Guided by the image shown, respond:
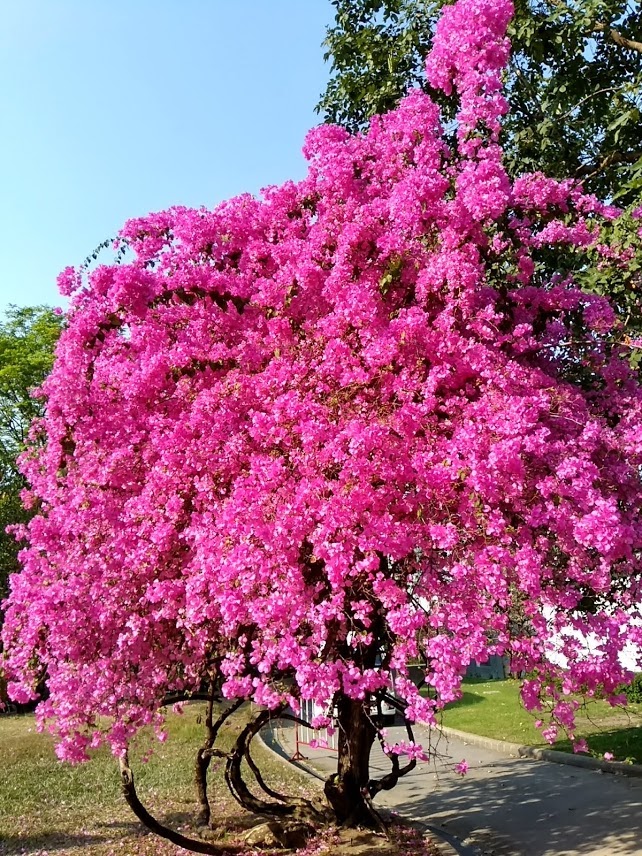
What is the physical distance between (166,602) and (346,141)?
4.81m

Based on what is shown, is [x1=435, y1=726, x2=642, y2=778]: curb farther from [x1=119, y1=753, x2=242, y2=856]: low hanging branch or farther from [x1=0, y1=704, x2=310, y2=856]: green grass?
[x1=0, y1=704, x2=310, y2=856]: green grass

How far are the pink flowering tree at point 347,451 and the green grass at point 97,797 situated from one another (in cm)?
223

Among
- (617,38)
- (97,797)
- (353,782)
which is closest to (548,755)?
(353,782)

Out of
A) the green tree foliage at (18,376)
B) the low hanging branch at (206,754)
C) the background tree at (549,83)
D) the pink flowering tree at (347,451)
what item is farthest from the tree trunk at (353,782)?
the green tree foliage at (18,376)

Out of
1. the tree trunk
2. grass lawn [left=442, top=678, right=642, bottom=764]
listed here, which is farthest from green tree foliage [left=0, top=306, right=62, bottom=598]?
the tree trunk

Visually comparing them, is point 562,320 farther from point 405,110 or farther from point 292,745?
point 292,745

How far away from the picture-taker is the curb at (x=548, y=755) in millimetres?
11382

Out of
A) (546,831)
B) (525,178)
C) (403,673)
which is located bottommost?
(546,831)

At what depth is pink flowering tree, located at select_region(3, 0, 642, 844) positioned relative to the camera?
536 cm

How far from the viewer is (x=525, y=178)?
701cm

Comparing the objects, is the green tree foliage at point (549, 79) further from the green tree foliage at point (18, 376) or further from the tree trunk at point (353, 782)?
the green tree foliage at point (18, 376)

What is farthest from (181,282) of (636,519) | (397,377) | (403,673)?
(636,519)

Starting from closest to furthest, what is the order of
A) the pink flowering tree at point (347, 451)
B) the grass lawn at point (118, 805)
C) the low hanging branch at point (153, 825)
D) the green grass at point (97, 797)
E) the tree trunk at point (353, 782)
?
the pink flowering tree at point (347, 451)
the low hanging branch at point (153, 825)
the grass lawn at point (118, 805)
the tree trunk at point (353, 782)
the green grass at point (97, 797)

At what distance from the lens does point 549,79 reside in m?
9.40
